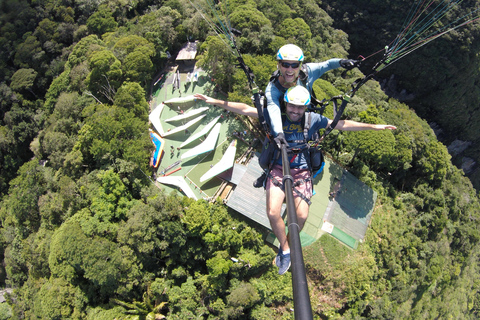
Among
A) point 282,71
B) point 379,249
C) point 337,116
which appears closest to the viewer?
point 337,116

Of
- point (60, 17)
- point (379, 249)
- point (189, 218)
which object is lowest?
point (189, 218)

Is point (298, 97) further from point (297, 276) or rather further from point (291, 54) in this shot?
point (297, 276)

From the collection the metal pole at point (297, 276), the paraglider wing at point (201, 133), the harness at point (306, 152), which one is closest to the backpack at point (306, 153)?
the harness at point (306, 152)

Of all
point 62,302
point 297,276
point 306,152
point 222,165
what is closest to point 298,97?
point 306,152

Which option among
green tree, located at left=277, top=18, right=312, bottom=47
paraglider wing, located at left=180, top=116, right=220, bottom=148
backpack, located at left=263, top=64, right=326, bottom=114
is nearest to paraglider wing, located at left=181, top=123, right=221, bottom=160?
paraglider wing, located at left=180, top=116, right=220, bottom=148

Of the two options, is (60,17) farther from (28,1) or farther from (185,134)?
(185,134)

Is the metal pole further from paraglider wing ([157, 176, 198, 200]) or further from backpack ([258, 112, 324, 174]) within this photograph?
paraglider wing ([157, 176, 198, 200])

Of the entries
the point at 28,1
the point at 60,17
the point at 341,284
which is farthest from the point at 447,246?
the point at 28,1
